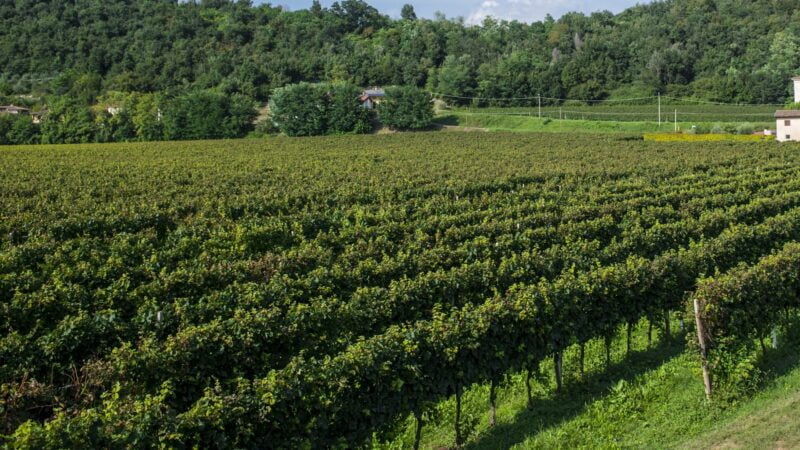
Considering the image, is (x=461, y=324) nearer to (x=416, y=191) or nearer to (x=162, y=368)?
(x=162, y=368)

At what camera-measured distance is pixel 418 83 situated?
477ft

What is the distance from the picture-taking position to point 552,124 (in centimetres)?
9819

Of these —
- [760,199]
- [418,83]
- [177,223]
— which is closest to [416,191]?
[177,223]

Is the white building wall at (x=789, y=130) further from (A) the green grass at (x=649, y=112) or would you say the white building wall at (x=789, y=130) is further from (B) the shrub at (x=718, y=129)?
(A) the green grass at (x=649, y=112)

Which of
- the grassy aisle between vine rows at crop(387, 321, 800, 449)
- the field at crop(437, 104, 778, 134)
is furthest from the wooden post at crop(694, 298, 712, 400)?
the field at crop(437, 104, 778, 134)

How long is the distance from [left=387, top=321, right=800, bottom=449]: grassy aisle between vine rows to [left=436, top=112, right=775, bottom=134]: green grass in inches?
3065

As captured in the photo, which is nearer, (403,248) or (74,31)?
(403,248)

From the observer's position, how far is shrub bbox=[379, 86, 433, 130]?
344 ft

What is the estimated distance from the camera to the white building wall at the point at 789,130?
219 ft

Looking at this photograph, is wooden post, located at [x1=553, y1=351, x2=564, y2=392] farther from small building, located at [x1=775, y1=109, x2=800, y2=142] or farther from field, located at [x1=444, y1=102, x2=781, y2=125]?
field, located at [x1=444, y1=102, x2=781, y2=125]

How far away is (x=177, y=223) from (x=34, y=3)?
20452 cm

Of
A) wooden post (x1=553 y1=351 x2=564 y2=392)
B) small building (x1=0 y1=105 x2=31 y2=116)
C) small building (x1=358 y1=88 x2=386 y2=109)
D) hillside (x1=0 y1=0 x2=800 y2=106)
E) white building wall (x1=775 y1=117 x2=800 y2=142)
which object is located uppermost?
hillside (x1=0 y1=0 x2=800 y2=106)

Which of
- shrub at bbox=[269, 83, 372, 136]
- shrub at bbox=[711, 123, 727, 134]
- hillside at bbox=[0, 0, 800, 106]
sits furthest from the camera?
hillside at bbox=[0, 0, 800, 106]

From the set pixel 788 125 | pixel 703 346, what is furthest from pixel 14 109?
pixel 703 346
